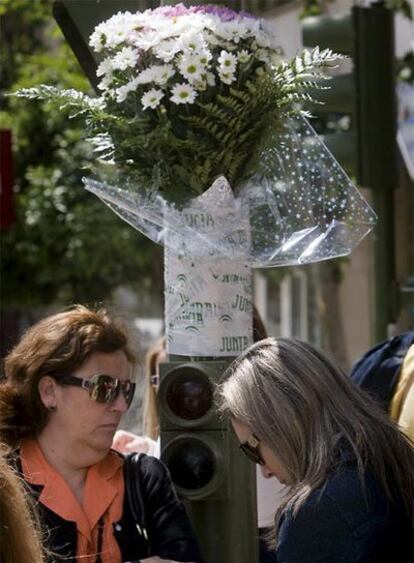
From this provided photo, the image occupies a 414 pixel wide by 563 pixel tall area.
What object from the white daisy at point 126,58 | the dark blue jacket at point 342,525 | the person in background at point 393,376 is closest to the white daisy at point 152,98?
the white daisy at point 126,58

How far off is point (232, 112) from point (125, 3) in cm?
71

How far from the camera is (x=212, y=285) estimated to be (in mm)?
3807

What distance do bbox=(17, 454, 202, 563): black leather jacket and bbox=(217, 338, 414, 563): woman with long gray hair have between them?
0.52m

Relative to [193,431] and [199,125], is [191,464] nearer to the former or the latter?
[193,431]

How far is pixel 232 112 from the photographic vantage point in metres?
3.70

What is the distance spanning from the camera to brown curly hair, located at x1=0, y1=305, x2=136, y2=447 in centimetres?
376

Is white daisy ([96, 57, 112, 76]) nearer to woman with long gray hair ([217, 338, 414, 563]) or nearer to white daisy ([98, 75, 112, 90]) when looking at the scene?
white daisy ([98, 75, 112, 90])

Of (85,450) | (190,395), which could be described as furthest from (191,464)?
(85,450)

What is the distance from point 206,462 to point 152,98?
1.11 m

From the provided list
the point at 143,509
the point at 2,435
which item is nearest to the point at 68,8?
the point at 2,435

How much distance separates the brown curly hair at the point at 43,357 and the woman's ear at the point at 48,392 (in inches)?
0.5

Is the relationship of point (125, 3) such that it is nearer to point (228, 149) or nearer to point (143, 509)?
point (228, 149)

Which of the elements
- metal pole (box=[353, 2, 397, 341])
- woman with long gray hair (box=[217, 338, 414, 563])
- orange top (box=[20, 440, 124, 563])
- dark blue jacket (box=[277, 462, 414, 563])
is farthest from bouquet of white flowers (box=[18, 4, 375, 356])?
metal pole (box=[353, 2, 397, 341])

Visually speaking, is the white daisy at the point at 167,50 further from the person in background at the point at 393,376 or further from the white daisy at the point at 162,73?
the person in background at the point at 393,376
